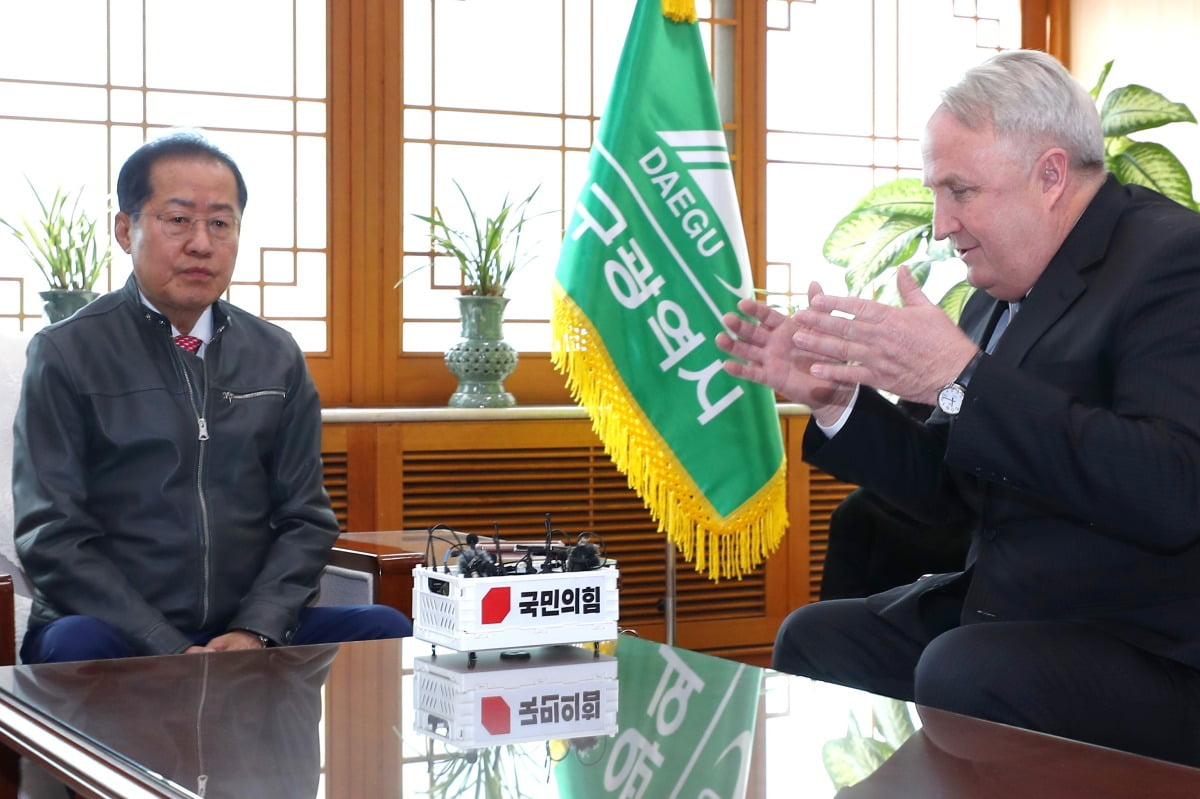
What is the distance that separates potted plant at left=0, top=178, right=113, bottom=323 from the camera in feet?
10.7

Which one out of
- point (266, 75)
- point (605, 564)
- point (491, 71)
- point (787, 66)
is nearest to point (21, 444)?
point (605, 564)

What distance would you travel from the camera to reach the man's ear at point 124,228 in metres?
2.31

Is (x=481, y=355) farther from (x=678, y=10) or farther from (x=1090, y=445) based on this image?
(x=1090, y=445)

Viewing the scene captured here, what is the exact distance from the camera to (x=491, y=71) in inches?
163

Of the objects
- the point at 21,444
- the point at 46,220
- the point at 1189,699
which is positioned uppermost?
the point at 46,220

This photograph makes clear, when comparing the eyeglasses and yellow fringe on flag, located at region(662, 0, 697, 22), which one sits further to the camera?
yellow fringe on flag, located at region(662, 0, 697, 22)

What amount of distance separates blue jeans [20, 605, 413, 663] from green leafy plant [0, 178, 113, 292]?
56.2 inches

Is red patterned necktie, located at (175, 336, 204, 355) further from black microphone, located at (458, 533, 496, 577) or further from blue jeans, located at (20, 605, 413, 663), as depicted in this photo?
black microphone, located at (458, 533, 496, 577)

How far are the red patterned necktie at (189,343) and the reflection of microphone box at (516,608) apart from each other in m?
0.72

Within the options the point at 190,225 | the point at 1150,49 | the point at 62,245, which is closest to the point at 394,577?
the point at 190,225

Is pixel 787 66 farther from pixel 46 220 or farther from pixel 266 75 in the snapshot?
pixel 46 220

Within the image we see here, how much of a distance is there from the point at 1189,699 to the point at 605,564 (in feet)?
2.46

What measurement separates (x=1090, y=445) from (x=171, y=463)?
4.66 ft

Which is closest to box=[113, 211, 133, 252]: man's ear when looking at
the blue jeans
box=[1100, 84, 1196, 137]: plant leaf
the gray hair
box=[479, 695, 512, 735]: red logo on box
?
the blue jeans
